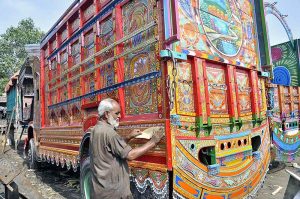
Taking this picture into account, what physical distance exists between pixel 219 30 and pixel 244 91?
2.84 feet

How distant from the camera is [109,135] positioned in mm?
2139

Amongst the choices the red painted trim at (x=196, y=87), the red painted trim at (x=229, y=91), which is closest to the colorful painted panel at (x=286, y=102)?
the red painted trim at (x=229, y=91)

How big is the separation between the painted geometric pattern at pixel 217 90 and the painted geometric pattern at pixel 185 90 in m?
0.32

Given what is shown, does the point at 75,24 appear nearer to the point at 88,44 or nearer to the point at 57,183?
the point at 88,44

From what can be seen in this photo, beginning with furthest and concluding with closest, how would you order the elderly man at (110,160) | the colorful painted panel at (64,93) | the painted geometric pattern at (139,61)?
1. the colorful painted panel at (64,93)
2. the painted geometric pattern at (139,61)
3. the elderly man at (110,160)

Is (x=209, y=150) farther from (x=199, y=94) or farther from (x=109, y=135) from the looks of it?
(x=109, y=135)

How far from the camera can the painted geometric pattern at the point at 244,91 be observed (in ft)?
11.0

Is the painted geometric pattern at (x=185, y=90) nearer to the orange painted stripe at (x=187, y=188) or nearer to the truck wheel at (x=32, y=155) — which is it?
the orange painted stripe at (x=187, y=188)

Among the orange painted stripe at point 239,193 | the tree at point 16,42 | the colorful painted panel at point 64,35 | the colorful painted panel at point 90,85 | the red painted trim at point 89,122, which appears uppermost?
the tree at point 16,42

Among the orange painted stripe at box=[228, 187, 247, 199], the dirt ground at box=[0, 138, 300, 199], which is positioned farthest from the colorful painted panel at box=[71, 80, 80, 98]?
the orange painted stripe at box=[228, 187, 247, 199]

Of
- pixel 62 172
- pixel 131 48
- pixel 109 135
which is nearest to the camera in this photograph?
pixel 109 135

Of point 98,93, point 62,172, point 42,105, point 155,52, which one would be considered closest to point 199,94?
point 155,52

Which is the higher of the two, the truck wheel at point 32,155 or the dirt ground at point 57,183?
the truck wheel at point 32,155

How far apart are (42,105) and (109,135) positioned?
4301 millimetres
